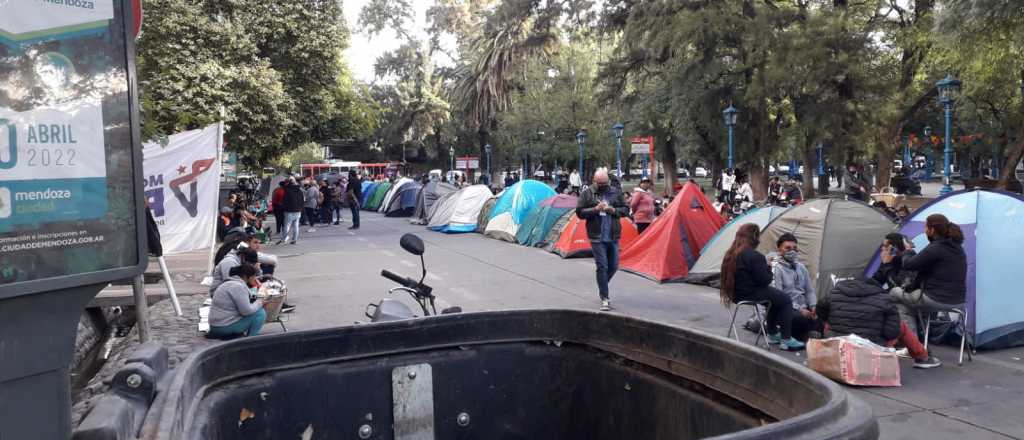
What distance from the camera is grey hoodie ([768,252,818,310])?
766 cm

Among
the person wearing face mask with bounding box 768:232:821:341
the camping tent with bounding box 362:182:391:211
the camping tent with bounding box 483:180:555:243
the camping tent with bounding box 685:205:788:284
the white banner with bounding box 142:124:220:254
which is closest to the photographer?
the person wearing face mask with bounding box 768:232:821:341

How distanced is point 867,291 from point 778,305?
2.57 feet

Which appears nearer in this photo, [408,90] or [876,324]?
[876,324]

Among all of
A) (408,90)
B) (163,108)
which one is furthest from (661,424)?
(408,90)

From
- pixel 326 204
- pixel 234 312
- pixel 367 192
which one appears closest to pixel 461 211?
pixel 326 204

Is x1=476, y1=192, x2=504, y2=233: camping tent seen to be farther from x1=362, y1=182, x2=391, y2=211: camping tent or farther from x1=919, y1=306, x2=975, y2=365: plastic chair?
x1=919, y1=306, x2=975, y2=365: plastic chair

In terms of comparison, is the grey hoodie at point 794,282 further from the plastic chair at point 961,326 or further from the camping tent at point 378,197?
the camping tent at point 378,197

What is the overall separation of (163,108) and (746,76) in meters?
18.0

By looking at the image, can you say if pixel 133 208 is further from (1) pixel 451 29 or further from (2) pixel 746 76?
(1) pixel 451 29

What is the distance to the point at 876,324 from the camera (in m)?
6.86

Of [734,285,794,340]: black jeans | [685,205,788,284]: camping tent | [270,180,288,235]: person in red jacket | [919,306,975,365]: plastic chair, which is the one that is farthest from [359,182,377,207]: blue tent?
[919,306,975,365]: plastic chair

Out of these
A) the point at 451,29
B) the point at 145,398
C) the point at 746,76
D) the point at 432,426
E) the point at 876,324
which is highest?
the point at 451,29

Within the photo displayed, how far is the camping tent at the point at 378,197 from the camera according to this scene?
32.5 meters

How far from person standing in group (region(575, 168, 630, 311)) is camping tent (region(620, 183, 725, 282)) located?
2472 mm
